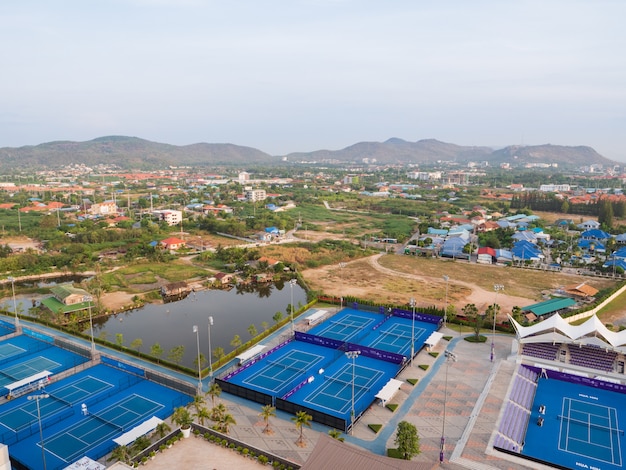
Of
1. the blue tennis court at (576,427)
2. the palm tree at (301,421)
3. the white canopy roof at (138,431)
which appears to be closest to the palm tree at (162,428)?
the white canopy roof at (138,431)

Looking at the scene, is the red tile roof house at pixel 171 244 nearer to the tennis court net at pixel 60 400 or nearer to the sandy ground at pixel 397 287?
the sandy ground at pixel 397 287

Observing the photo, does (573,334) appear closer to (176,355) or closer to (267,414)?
(267,414)

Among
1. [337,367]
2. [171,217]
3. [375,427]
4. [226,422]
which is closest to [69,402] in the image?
[226,422]

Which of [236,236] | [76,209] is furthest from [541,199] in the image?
[76,209]

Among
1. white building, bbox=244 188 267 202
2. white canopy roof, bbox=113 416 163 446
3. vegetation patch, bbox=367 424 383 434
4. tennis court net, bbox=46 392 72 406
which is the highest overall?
white building, bbox=244 188 267 202

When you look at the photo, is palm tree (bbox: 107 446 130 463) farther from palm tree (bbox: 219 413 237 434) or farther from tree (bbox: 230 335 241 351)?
tree (bbox: 230 335 241 351)

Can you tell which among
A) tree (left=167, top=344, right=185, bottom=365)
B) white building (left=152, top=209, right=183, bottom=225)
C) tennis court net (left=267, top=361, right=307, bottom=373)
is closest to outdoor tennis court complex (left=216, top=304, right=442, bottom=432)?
tennis court net (left=267, top=361, right=307, bottom=373)

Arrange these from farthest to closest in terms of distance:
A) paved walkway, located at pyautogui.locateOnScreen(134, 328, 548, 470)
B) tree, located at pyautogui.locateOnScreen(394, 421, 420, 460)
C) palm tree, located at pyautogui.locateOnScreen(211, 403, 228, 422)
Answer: palm tree, located at pyautogui.locateOnScreen(211, 403, 228, 422) < paved walkway, located at pyautogui.locateOnScreen(134, 328, 548, 470) < tree, located at pyautogui.locateOnScreen(394, 421, 420, 460)
